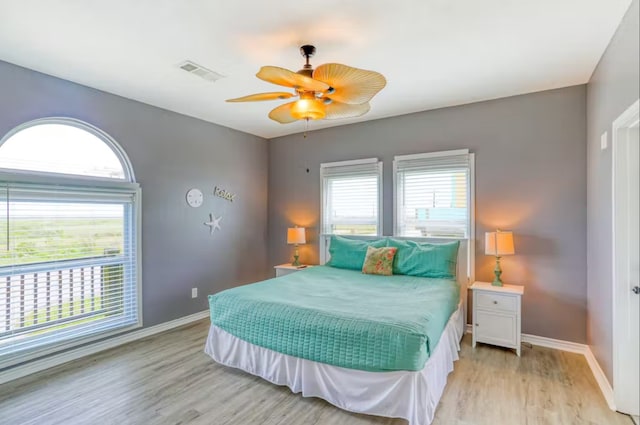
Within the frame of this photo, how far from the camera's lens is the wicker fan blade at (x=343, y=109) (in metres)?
2.51

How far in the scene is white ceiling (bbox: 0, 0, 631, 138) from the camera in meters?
2.05

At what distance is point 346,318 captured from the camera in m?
2.21

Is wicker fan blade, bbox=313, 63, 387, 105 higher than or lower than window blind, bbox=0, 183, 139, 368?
higher

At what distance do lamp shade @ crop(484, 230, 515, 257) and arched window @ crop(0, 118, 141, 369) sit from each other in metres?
3.80

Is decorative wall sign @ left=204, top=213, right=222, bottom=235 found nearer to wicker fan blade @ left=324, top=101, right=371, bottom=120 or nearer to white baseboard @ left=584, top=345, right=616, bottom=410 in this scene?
wicker fan blade @ left=324, top=101, right=371, bottom=120

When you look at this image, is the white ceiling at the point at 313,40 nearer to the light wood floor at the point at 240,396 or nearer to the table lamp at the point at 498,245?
the table lamp at the point at 498,245

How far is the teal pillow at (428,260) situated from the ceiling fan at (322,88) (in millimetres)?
1738

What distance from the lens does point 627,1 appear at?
6.44 feet

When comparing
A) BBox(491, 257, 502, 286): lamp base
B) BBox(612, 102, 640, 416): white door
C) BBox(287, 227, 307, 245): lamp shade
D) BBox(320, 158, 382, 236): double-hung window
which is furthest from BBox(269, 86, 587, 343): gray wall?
BBox(287, 227, 307, 245): lamp shade

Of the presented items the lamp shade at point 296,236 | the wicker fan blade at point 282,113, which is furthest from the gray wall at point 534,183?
the wicker fan blade at point 282,113

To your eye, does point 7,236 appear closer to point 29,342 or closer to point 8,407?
point 29,342

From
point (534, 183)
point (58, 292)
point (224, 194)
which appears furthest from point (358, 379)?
point (224, 194)

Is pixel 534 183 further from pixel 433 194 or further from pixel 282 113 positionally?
pixel 282 113

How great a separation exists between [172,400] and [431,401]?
6.03 feet
